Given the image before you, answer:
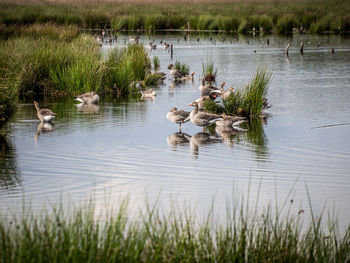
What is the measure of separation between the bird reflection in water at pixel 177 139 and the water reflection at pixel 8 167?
3.84 m

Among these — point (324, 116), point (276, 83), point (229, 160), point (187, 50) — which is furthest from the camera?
point (187, 50)

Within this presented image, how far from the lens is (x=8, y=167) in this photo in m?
14.1

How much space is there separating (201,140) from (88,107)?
6796mm

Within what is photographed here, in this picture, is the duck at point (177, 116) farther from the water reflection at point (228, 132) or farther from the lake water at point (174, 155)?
the water reflection at point (228, 132)

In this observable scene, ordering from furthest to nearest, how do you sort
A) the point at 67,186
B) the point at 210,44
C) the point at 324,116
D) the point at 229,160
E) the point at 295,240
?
1. the point at 210,44
2. the point at 324,116
3. the point at 229,160
4. the point at 67,186
5. the point at 295,240

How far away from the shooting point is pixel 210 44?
51031 mm

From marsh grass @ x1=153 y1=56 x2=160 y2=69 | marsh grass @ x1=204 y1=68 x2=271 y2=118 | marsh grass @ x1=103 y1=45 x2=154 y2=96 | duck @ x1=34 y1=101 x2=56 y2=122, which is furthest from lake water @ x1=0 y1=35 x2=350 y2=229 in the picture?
marsh grass @ x1=153 y1=56 x2=160 y2=69

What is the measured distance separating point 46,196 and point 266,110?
12.2 meters

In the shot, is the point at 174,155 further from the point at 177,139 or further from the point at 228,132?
the point at 228,132

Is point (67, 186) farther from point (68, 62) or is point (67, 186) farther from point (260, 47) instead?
point (260, 47)

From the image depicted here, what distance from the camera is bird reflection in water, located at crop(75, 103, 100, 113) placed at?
22.2m

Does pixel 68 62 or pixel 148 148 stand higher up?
A: pixel 68 62

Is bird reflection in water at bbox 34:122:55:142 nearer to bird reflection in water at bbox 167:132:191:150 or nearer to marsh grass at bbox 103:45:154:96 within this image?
bird reflection in water at bbox 167:132:191:150

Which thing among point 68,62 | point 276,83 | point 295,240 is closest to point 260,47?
point 276,83
